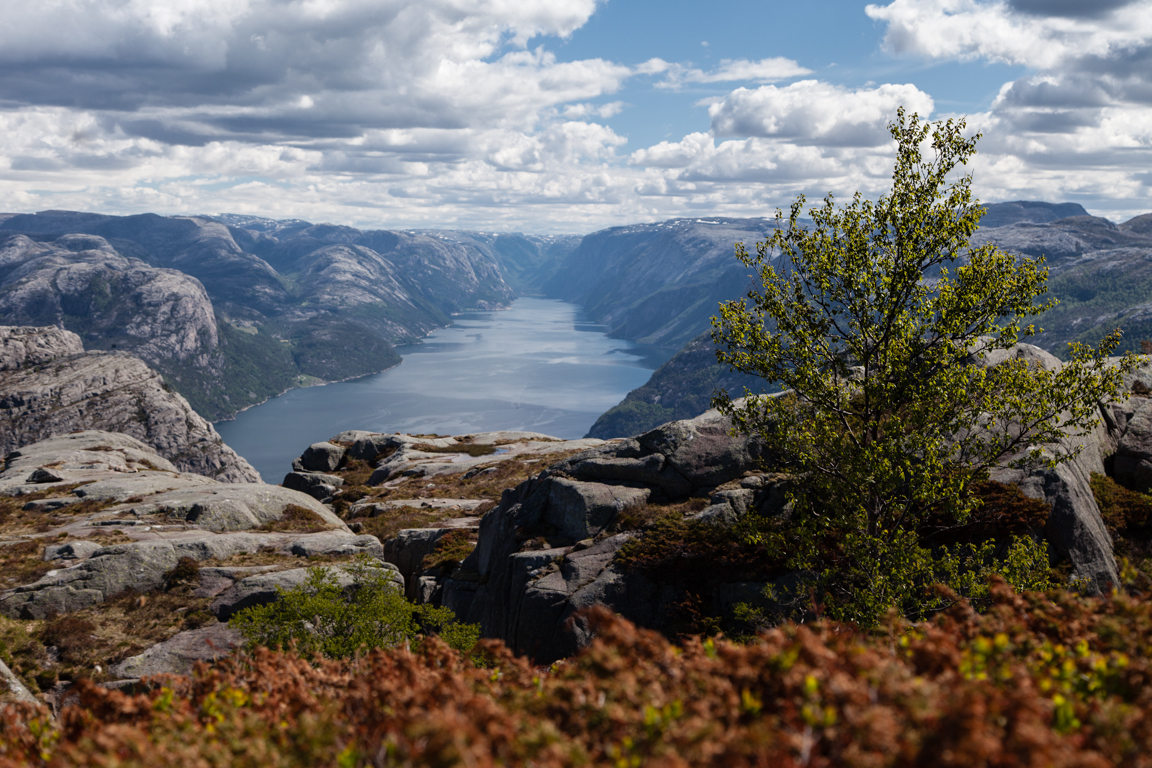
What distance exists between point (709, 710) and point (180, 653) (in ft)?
97.0

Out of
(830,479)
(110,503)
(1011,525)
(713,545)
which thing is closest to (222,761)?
(830,479)

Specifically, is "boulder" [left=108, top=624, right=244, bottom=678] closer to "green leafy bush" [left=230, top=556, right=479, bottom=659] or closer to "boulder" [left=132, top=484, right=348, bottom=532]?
"green leafy bush" [left=230, top=556, right=479, bottom=659]

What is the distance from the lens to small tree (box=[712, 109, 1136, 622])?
20844 millimetres

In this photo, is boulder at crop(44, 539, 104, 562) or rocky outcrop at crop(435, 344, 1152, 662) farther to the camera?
boulder at crop(44, 539, 104, 562)

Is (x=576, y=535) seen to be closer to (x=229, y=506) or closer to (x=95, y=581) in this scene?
(x=95, y=581)

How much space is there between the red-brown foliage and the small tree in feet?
37.5

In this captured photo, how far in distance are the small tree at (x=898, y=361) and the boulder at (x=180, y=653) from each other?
80.5 feet

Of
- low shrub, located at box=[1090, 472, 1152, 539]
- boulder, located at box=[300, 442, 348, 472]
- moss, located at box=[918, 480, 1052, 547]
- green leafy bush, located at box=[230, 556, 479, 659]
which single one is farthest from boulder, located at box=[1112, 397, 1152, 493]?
boulder, located at box=[300, 442, 348, 472]

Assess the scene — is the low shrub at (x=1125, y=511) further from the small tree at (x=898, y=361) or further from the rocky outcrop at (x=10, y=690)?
the rocky outcrop at (x=10, y=690)

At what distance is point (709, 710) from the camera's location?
7.16 metres

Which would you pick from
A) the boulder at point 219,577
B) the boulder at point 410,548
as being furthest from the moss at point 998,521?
the boulder at point 219,577

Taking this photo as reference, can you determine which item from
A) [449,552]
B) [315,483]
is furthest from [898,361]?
[315,483]

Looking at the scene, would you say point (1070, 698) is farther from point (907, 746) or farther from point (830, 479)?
point (830, 479)

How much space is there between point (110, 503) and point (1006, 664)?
6109cm
